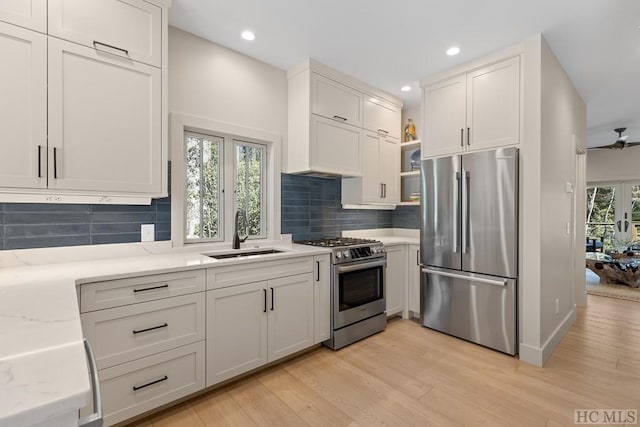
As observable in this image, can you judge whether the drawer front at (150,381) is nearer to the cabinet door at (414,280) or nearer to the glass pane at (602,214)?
the cabinet door at (414,280)

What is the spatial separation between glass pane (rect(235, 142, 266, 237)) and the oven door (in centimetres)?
92

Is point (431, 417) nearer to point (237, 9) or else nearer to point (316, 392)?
point (316, 392)

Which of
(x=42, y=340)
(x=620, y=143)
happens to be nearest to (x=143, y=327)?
(x=42, y=340)

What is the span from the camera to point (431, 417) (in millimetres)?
1903

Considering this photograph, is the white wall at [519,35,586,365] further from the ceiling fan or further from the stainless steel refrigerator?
the ceiling fan

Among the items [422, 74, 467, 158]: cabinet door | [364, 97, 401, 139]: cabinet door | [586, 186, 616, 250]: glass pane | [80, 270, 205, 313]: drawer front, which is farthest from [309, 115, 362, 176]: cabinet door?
[586, 186, 616, 250]: glass pane

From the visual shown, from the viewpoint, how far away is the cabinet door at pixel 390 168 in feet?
12.3

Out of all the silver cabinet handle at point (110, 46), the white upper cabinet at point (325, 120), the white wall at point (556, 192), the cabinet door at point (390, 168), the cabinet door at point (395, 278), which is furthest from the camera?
the cabinet door at point (390, 168)

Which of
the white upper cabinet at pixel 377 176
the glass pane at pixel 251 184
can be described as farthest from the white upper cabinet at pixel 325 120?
the glass pane at pixel 251 184

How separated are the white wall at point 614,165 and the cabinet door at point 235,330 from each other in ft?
25.3

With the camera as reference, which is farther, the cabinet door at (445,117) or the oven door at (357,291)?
the cabinet door at (445,117)

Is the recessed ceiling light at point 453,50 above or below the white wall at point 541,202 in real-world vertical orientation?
above

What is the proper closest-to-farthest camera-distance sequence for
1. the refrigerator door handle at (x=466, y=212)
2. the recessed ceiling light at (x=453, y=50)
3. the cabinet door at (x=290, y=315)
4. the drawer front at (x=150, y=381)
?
the drawer front at (x=150, y=381)
the cabinet door at (x=290, y=315)
the recessed ceiling light at (x=453, y=50)
the refrigerator door handle at (x=466, y=212)

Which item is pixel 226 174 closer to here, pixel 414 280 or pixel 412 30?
pixel 412 30
